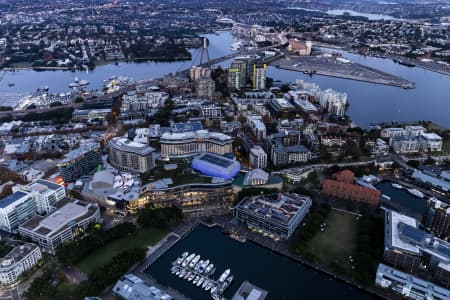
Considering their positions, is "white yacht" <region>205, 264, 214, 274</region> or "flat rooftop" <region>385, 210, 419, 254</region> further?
"white yacht" <region>205, 264, 214, 274</region>

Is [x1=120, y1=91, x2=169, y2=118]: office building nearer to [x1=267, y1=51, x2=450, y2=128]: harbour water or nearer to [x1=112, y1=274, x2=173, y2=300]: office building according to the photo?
[x1=267, y1=51, x2=450, y2=128]: harbour water

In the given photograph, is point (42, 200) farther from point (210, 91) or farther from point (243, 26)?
point (243, 26)

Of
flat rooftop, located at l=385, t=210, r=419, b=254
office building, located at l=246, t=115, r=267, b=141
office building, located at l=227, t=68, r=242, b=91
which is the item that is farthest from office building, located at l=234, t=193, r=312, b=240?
office building, located at l=227, t=68, r=242, b=91

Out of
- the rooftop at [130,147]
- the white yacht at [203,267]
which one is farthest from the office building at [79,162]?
the white yacht at [203,267]

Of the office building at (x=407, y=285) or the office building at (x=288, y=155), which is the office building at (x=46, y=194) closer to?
the office building at (x=288, y=155)

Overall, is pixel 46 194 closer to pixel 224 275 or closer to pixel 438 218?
pixel 224 275

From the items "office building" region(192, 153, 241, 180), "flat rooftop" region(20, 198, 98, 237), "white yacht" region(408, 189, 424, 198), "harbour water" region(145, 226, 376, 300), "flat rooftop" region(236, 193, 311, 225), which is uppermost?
"office building" region(192, 153, 241, 180)

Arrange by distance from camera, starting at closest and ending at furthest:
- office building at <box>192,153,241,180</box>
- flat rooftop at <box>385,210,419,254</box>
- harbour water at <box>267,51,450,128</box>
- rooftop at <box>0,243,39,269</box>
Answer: rooftop at <box>0,243,39,269</box> → flat rooftop at <box>385,210,419,254</box> → office building at <box>192,153,241,180</box> → harbour water at <box>267,51,450,128</box>

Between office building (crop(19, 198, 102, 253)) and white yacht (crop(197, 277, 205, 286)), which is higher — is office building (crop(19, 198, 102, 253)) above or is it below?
above
